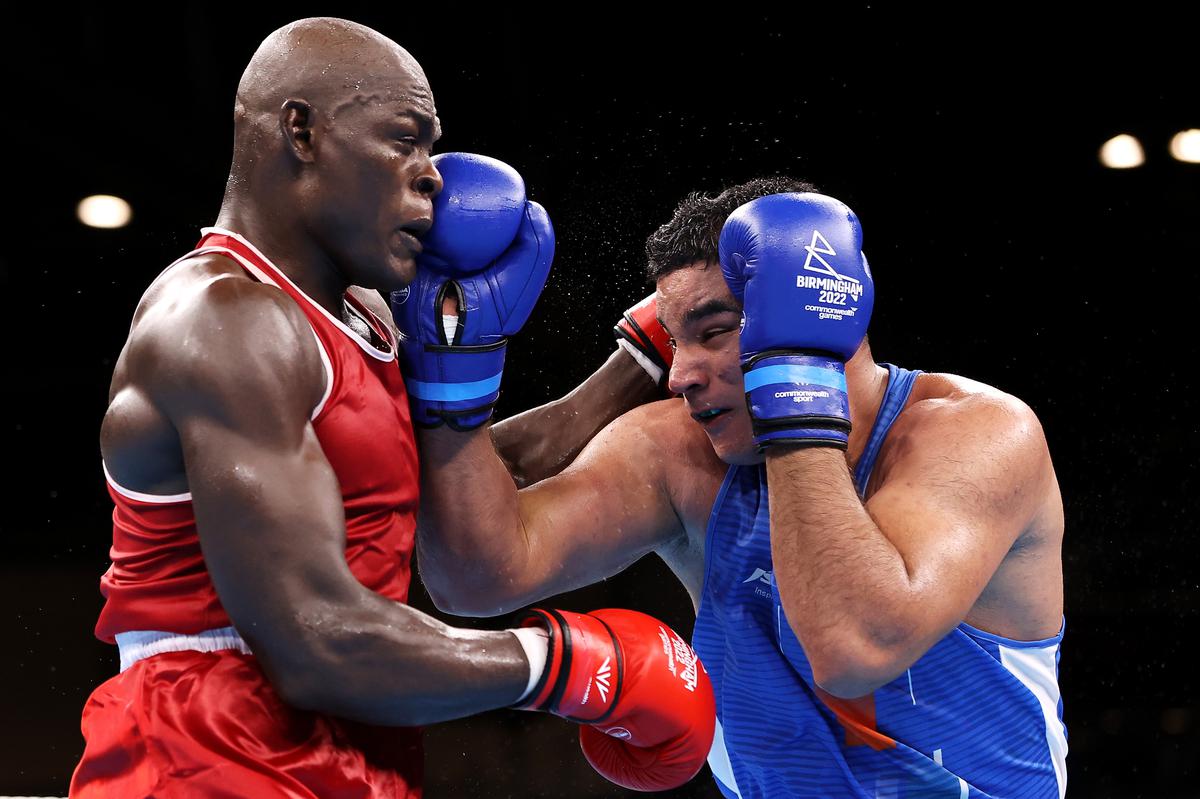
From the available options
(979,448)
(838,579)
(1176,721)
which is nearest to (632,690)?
(838,579)

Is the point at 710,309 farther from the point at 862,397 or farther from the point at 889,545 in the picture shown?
the point at 889,545

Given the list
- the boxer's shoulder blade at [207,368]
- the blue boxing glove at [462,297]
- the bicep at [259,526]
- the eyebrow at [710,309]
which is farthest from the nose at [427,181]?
the eyebrow at [710,309]

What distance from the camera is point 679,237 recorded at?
2670 mm

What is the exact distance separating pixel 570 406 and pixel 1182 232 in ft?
13.9

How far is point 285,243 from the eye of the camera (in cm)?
196

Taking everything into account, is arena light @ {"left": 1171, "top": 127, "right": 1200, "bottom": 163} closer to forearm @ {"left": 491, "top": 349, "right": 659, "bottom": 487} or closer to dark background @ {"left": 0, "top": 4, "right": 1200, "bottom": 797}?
dark background @ {"left": 0, "top": 4, "right": 1200, "bottom": 797}

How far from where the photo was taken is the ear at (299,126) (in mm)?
1941

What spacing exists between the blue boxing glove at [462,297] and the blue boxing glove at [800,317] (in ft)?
1.46

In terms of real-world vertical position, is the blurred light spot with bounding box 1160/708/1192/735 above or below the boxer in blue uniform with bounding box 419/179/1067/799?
below

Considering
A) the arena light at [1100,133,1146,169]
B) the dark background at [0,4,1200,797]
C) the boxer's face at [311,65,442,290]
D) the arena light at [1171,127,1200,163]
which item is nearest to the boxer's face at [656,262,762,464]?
the boxer's face at [311,65,442,290]

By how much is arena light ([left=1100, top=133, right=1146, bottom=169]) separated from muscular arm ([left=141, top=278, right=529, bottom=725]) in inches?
208

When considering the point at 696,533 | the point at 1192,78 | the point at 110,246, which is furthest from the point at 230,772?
the point at 1192,78

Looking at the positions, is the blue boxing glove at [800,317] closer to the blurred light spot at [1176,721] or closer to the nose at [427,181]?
the nose at [427,181]

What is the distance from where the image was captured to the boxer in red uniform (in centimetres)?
164
